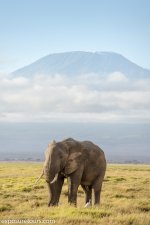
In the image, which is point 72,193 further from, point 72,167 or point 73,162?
point 73,162

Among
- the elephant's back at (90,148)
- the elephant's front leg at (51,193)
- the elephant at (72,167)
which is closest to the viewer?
the elephant at (72,167)

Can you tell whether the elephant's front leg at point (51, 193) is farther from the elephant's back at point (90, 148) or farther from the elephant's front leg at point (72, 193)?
the elephant's back at point (90, 148)

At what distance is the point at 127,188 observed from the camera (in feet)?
111

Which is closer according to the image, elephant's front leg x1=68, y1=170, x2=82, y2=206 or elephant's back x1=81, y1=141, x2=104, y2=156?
elephant's front leg x1=68, y1=170, x2=82, y2=206

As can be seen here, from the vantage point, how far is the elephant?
69.1 ft

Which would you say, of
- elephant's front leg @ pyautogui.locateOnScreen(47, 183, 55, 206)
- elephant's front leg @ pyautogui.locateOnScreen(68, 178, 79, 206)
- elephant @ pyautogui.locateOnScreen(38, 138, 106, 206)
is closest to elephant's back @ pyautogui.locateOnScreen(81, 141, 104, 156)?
elephant @ pyautogui.locateOnScreen(38, 138, 106, 206)

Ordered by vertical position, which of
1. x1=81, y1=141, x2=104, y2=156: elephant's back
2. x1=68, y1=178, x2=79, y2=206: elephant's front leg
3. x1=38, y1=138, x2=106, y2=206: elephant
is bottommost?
x1=68, y1=178, x2=79, y2=206: elephant's front leg

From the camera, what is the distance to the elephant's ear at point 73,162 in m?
22.1

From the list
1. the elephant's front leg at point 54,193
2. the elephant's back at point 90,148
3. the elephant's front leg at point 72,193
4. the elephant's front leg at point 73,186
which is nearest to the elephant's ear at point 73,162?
the elephant's front leg at point 73,186

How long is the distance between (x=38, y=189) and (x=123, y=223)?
18.4 metres

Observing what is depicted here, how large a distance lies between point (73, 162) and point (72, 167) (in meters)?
0.26

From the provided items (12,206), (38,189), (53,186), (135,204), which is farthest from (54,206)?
(38,189)

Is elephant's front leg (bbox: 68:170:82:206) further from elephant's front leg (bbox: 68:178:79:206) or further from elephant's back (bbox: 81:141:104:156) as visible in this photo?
elephant's back (bbox: 81:141:104:156)

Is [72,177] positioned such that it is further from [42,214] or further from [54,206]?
[42,214]
